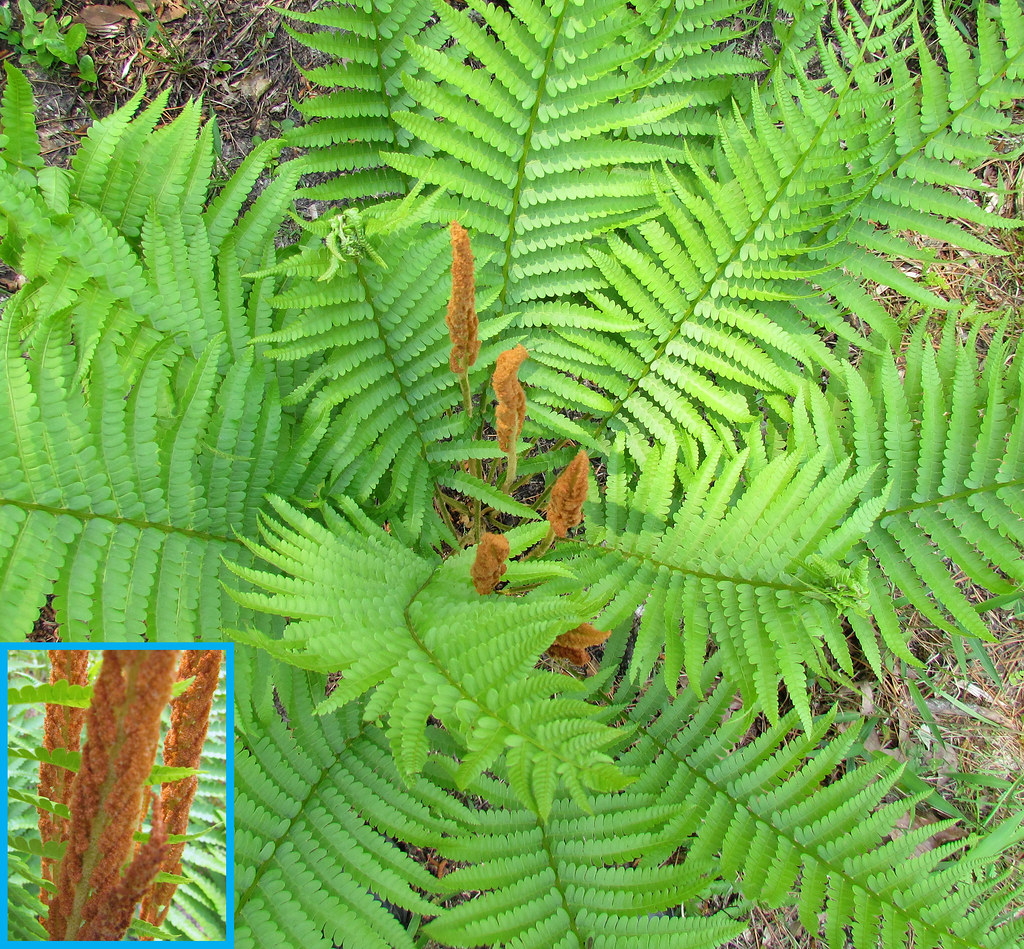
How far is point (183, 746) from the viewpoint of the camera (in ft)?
5.84

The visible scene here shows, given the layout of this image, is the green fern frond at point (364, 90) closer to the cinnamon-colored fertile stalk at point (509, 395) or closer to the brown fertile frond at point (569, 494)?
the cinnamon-colored fertile stalk at point (509, 395)

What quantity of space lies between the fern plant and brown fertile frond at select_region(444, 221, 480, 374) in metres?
0.01

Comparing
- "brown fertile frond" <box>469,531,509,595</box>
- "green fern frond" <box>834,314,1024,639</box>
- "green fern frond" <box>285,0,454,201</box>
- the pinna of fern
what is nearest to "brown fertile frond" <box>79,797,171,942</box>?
the pinna of fern

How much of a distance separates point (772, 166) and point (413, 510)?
155 centimetres

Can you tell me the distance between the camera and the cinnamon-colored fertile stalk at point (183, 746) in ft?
5.84

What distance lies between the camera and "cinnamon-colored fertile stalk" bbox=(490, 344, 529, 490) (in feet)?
5.04

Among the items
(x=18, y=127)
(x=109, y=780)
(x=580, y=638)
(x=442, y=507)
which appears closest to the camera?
(x=109, y=780)

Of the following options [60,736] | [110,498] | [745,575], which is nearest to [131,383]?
[110,498]

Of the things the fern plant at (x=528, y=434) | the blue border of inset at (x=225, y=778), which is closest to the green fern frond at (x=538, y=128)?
the fern plant at (x=528, y=434)

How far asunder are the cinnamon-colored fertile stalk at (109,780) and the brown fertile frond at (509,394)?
899 millimetres

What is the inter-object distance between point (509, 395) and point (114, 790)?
1.13 meters

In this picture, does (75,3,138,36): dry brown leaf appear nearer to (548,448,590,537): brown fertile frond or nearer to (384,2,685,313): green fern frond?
(384,2,685,313): green fern frond

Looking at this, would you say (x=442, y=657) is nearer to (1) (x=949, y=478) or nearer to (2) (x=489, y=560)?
(2) (x=489, y=560)

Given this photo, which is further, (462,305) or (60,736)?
(60,736)
